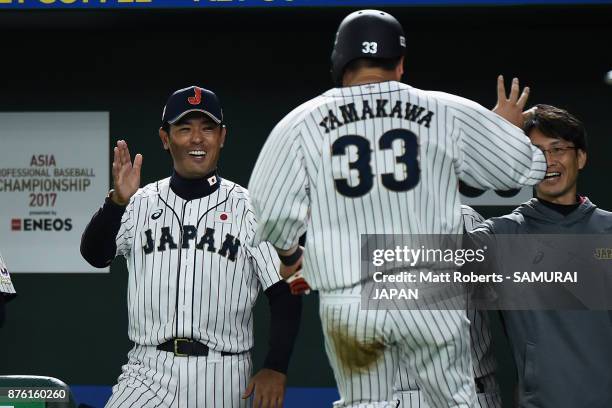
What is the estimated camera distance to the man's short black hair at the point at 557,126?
3.58 m

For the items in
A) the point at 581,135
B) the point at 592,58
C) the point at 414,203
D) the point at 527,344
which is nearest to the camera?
the point at 414,203

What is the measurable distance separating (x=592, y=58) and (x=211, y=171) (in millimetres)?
1978

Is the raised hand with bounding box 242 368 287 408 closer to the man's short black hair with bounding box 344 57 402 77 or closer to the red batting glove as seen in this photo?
the red batting glove

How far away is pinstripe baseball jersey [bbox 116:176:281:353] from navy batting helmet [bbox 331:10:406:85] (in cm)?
93

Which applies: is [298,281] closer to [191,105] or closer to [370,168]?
[370,168]

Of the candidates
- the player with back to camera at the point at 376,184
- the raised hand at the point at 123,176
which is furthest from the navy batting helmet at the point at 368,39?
the raised hand at the point at 123,176

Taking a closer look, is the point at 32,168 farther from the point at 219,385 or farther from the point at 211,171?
the point at 219,385

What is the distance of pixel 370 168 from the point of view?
2.70 meters

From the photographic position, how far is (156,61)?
4965mm

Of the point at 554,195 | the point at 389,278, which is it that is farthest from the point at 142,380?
the point at 554,195

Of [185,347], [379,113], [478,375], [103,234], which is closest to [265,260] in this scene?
[185,347]

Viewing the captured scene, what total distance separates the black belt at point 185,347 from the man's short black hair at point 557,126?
1251 mm

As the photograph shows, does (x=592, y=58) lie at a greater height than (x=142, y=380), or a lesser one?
greater

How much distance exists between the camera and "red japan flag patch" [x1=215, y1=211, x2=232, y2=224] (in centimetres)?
362
